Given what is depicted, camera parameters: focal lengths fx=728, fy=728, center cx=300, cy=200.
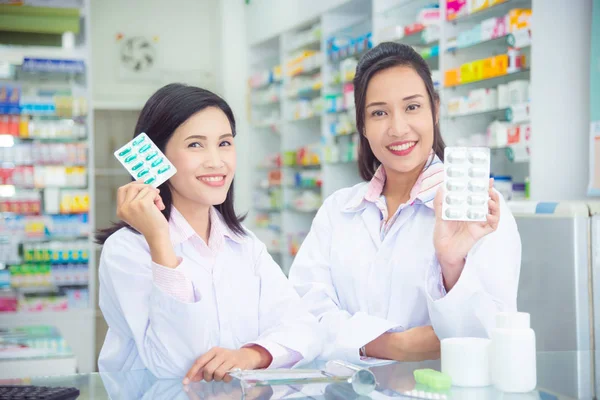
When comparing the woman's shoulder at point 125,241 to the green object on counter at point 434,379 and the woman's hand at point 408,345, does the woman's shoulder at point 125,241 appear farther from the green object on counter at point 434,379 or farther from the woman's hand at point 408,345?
the green object on counter at point 434,379

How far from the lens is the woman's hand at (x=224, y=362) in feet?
4.84

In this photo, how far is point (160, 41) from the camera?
912 centimetres

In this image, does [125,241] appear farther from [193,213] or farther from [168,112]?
[168,112]

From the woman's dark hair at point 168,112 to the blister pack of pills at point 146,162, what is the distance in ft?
0.39

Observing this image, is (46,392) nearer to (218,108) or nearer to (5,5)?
(218,108)

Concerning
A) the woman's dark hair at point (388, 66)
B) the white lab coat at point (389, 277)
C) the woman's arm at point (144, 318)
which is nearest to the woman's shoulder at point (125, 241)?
the woman's arm at point (144, 318)

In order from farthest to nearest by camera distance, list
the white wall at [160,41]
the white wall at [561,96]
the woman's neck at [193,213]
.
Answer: the white wall at [160,41]
the white wall at [561,96]
the woman's neck at [193,213]

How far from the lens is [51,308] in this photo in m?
6.39

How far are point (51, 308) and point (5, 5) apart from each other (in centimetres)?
269

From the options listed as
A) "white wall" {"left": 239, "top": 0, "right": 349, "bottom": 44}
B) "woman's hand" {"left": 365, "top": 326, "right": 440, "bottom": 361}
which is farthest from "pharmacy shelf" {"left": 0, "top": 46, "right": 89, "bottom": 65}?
→ "woman's hand" {"left": 365, "top": 326, "right": 440, "bottom": 361}

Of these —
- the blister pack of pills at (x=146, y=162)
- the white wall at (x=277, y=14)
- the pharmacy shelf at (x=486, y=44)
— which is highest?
the white wall at (x=277, y=14)

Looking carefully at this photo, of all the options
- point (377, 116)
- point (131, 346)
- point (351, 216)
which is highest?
point (377, 116)

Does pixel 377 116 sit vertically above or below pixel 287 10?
below

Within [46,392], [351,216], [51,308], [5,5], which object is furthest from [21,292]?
[46,392]
